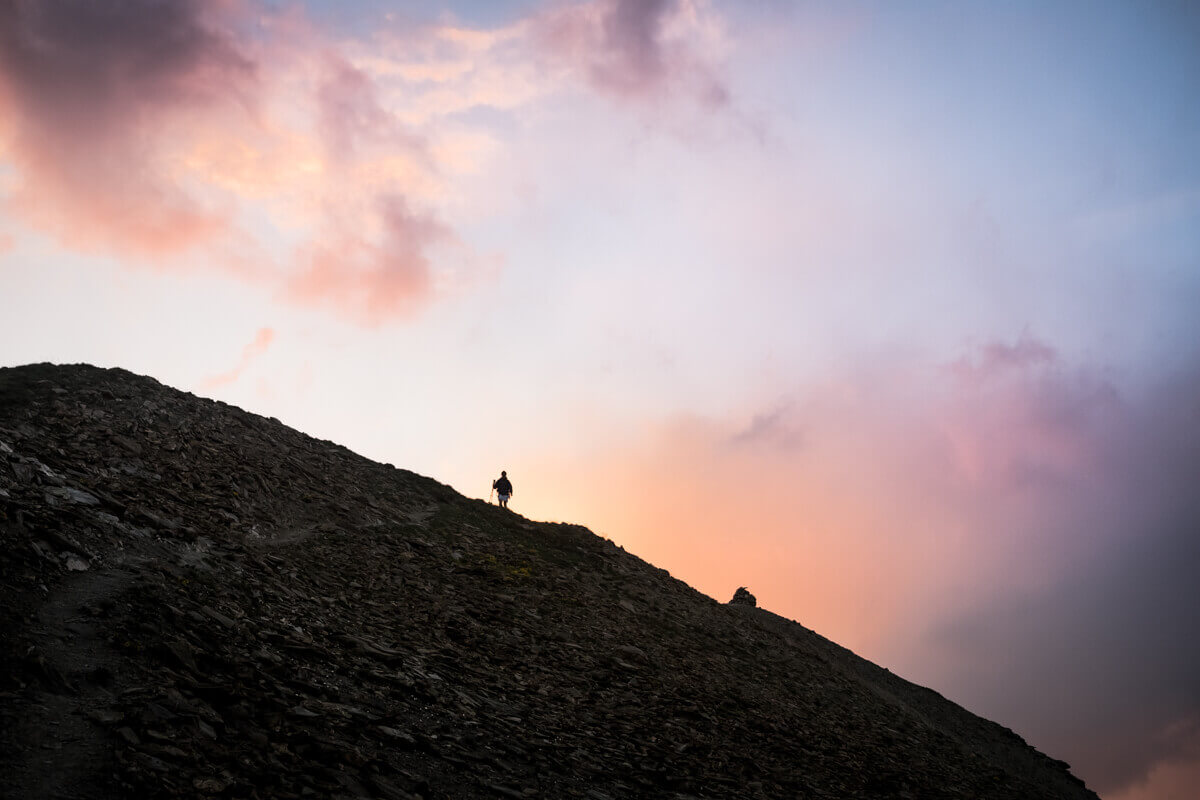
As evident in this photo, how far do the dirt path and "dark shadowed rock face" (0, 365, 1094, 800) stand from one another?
5cm

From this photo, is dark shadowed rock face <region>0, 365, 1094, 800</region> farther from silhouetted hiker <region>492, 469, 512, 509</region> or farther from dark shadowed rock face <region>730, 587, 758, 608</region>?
dark shadowed rock face <region>730, 587, 758, 608</region>

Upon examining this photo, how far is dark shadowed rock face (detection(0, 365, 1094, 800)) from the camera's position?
1294 cm

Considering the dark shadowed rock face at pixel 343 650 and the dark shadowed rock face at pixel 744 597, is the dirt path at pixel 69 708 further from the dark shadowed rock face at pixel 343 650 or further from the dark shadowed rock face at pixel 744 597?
the dark shadowed rock face at pixel 744 597

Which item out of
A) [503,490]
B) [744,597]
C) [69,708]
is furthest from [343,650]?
[744,597]

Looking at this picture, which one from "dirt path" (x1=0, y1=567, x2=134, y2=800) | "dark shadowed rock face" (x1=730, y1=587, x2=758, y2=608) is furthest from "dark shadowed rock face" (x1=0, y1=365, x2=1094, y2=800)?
"dark shadowed rock face" (x1=730, y1=587, x2=758, y2=608)

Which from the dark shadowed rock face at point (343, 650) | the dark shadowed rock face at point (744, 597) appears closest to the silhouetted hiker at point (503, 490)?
the dark shadowed rock face at point (343, 650)

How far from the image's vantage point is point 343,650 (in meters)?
19.1

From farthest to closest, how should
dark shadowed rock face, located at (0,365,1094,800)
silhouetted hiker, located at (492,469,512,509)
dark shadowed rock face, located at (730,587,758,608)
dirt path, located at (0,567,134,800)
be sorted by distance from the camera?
dark shadowed rock face, located at (730,587,758,608), silhouetted hiker, located at (492,469,512,509), dark shadowed rock face, located at (0,365,1094,800), dirt path, located at (0,567,134,800)

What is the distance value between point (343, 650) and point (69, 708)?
740cm

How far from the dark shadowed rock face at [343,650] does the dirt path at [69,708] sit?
0.05 metres

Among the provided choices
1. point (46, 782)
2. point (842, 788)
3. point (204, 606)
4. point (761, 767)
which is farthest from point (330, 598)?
point (842, 788)

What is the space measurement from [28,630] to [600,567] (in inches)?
1087

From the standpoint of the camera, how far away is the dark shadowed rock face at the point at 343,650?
42.4 feet

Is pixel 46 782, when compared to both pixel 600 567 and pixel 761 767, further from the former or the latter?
pixel 600 567
